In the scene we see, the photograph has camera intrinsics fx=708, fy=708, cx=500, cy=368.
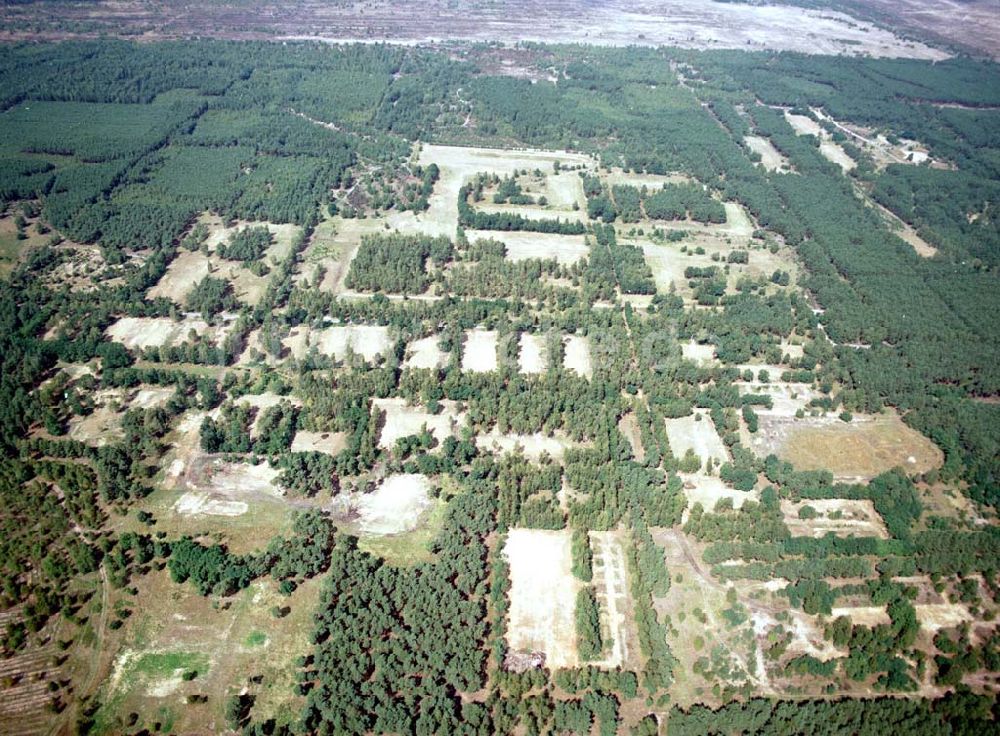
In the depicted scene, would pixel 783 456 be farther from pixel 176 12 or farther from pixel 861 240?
pixel 176 12

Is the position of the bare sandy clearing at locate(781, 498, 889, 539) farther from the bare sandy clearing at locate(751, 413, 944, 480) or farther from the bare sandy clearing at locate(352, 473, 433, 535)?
the bare sandy clearing at locate(352, 473, 433, 535)

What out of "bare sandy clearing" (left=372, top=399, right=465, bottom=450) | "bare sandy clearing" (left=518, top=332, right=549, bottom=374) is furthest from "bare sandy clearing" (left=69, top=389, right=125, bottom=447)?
"bare sandy clearing" (left=518, top=332, right=549, bottom=374)

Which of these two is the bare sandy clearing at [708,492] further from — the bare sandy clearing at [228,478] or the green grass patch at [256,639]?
the bare sandy clearing at [228,478]

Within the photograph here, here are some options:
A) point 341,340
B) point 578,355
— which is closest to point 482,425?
point 578,355

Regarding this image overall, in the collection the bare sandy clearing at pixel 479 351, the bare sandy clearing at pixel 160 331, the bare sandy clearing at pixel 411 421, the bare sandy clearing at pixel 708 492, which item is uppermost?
the bare sandy clearing at pixel 160 331

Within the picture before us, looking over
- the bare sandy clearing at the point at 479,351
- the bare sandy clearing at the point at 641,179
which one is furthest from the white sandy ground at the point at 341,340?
the bare sandy clearing at the point at 641,179

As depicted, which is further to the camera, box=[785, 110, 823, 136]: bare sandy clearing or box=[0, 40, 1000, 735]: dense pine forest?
box=[785, 110, 823, 136]: bare sandy clearing
